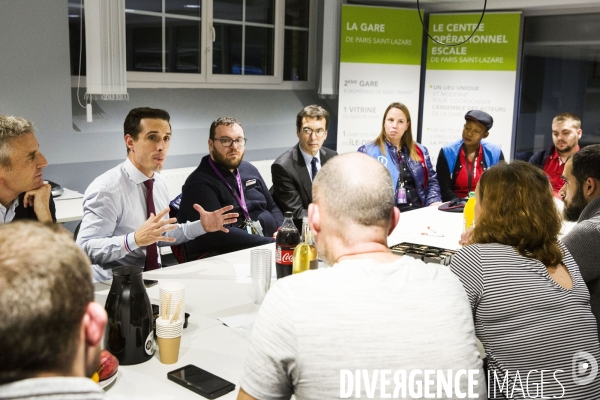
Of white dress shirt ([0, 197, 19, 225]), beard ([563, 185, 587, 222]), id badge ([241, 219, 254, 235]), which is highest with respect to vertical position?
beard ([563, 185, 587, 222])

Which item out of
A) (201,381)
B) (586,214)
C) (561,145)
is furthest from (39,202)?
(561,145)

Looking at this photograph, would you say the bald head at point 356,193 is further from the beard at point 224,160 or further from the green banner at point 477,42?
the green banner at point 477,42

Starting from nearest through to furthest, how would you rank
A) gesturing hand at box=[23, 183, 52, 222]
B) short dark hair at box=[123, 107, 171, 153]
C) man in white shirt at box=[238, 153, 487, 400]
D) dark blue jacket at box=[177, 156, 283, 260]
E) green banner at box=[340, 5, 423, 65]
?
man in white shirt at box=[238, 153, 487, 400], gesturing hand at box=[23, 183, 52, 222], short dark hair at box=[123, 107, 171, 153], dark blue jacket at box=[177, 156, 283, 260], green banner at box=[340, 5, 423, 65]

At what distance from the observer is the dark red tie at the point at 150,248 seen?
2.91 m

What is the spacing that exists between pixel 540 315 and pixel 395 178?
3024 mm

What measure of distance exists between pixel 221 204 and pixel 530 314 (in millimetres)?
2046

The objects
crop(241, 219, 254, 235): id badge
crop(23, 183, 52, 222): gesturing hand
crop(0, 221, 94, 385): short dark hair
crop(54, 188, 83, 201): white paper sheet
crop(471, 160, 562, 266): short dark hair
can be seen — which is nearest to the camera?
crop(0, 221, 94, 385): short dark hair

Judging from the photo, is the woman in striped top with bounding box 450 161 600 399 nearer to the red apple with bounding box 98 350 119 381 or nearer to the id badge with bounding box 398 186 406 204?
the red apple with bounding box 98 350 119 381

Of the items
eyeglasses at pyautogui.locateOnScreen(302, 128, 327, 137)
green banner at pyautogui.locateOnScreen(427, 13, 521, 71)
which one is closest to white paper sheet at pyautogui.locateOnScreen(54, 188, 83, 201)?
eyeglasses at pyautogui.locateOnScreen(302, 128, 327, 137)

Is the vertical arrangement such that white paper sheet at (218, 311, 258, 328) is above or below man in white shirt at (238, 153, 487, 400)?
below

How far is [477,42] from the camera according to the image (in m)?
6.47

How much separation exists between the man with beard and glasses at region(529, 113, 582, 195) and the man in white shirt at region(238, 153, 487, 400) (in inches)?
159

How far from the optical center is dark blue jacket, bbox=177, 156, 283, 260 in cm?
321

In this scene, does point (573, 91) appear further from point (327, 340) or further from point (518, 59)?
point (327, 340)
